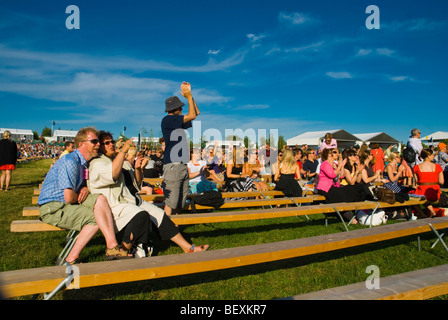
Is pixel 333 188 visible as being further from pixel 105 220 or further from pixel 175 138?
pixel 105 220

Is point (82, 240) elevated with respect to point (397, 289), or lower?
elevated

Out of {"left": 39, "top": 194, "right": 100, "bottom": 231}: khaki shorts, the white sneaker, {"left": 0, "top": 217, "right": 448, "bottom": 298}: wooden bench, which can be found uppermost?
{"left": 39, "top": 194, "right": 100, "bottom": 231}: khaki shorts

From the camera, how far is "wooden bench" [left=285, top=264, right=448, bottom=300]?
2.06 m

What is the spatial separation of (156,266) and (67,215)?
4.94ft

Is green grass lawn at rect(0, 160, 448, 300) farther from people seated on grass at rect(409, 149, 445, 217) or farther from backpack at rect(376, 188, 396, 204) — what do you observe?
people seated on grass at rect(409, 149, 445, 217)

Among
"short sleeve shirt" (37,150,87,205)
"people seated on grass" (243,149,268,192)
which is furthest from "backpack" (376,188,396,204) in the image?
"short sleeve shirt" (37,150,87,205)

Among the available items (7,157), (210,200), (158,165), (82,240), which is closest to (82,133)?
(82,240)

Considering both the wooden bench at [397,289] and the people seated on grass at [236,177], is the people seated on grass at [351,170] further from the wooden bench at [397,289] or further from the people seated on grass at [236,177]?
the wooden bench at [397,289]

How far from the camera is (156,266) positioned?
228 centimetres

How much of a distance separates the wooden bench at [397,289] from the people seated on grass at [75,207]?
205 centimetres
